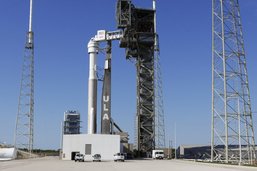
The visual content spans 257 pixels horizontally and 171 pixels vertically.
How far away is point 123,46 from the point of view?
11694cm

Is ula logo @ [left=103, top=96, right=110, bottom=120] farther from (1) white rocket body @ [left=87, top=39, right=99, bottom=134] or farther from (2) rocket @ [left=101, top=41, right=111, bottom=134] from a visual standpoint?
(1) white rocket body @ [left=87, top=39, right=99, bottom=134]

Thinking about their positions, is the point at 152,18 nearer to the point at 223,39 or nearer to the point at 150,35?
the point at 150,35

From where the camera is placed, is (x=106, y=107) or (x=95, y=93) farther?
(x=106, y=107)

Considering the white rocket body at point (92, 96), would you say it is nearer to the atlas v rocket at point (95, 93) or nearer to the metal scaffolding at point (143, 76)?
the atlas v rocket at point (95, 93)

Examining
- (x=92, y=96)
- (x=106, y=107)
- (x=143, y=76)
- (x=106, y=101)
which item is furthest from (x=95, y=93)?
(x=143, y=76)

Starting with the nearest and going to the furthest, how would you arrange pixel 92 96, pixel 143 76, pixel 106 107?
1. pixel 92 96
2. pixel 106 107
3. pixel 143 76

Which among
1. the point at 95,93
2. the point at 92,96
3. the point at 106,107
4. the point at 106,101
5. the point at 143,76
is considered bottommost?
the point at 106,107

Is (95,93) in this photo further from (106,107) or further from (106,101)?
(106,107)

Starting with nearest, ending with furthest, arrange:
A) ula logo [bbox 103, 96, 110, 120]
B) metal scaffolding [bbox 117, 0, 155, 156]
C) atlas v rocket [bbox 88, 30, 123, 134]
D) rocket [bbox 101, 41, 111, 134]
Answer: atlas v rocket [bbox 88, 30, 123, 134] < ula logo [bbox 103, 96, 110, 120] < rocket [bbox 101, 41, 111, 134] < metal scaffolding [bbox 117, 0, 155, 156]

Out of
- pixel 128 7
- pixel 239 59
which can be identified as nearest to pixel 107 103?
pixel 128 7

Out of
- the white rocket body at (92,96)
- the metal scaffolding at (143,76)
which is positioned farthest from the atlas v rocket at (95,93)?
the metal scaffolding at (143,76)

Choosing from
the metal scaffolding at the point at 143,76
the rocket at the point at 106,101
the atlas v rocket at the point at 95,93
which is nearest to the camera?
the atlas v rocket at the point at 95,93

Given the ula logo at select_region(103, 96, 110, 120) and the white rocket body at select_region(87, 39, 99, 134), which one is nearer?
the white rocket body at select_region(87, 39, 99, 134)

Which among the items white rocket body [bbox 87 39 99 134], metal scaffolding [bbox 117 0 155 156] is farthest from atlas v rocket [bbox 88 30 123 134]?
metal scaffolding [bbox 117 0 155 156]
